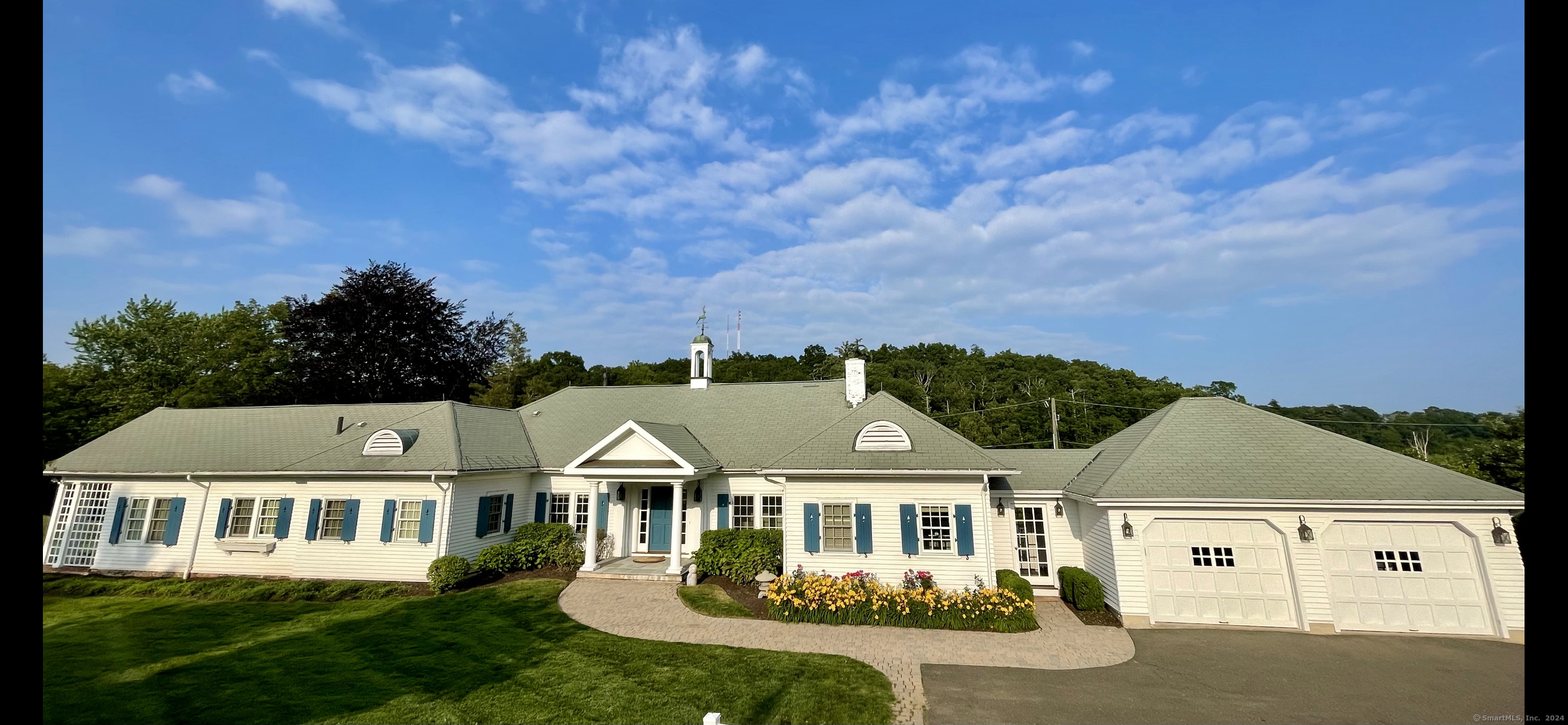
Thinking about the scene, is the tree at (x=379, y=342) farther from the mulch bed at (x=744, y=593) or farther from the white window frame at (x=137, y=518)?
the mulch bed at (x=744, y=593)

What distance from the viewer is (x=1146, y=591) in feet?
42.4

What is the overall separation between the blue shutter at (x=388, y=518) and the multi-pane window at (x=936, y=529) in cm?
1448

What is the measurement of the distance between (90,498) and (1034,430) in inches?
1908

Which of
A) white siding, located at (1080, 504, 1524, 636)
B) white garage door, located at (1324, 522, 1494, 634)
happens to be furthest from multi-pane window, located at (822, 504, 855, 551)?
white garage door, located at (1324, 522, 1494, 634)

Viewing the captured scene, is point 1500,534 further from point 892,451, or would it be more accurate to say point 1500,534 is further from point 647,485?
point 647,485

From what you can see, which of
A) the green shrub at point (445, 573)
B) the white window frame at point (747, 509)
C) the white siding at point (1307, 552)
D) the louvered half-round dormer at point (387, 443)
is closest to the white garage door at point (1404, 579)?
the white siding at point (1307, 552)

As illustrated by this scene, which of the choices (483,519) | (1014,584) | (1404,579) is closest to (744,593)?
(1014,584)

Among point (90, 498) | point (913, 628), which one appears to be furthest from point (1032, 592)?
point (90, 498)

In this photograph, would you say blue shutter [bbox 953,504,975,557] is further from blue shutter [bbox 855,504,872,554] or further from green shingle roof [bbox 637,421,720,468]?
green shingle roof [bbox 637,421,720,468]

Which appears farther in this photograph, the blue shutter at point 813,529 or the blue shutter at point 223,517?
the blue shutter at point 223,517

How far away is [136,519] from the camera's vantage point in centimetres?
1786

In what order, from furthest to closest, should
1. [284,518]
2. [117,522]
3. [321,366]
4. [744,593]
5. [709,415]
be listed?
[321,366] < [709,415] < [117,522] < [284,518] < [744,593]

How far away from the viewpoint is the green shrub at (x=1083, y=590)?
1377 cm

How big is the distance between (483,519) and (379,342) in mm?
19442
